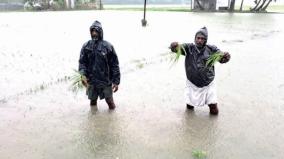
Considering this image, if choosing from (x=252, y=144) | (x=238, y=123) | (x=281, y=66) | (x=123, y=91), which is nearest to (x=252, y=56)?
(x=281, y=66)

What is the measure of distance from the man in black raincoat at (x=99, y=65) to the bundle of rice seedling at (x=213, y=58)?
1.26 m

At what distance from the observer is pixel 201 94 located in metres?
6.73

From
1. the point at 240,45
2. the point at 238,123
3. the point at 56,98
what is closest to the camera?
the point at 238,123

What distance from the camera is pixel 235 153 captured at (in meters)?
5.38

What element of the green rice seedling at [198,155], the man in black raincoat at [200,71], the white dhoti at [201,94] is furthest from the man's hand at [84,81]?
the green rice seedling at [198,155]

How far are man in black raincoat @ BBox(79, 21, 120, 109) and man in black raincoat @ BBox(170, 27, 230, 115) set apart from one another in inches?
35.1

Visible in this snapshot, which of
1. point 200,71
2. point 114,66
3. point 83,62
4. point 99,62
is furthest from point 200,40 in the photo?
point 83,62

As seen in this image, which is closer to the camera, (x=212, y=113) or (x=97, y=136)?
(x=97, y=136)

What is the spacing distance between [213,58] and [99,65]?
1.56m

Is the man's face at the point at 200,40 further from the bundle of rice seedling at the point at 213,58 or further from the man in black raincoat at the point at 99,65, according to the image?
the man in black raincoat at the point at 99,65

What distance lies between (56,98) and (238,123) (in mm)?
2889

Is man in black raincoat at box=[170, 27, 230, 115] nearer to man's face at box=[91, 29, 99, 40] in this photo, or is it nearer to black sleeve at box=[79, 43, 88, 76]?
man's face at box=[91, 29, 99, 40]

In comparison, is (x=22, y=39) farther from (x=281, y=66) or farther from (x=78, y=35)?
(x=281, y=66)

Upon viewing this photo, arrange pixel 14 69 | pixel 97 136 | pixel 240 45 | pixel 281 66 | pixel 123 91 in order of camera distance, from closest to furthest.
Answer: pixel 97 136
pixel 123 91
pixel 14 69
pixel 281 66
pixel 240 45
